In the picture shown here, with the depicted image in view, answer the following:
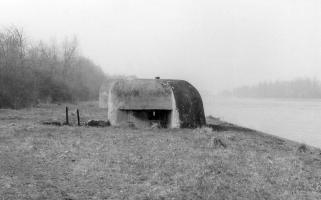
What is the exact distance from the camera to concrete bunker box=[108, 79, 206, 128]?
20.1 meters

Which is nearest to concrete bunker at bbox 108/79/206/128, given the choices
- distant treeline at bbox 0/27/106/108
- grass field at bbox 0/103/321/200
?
grass field at bbox 0/103/321/200

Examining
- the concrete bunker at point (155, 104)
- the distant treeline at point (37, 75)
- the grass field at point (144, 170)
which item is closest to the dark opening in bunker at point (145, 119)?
the concrete bunker at point (155, 104)

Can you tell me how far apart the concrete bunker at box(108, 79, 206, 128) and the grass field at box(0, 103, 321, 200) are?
15.1 feet

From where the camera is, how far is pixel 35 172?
32.6ft

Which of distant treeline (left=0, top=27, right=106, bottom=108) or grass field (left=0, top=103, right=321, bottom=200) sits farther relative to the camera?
distant treeline (left=0, top=27, right=106, bottom=108)

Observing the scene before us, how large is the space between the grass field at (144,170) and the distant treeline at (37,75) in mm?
20980

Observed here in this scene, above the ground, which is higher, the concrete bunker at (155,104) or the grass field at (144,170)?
the concrete bunker at (155,104)

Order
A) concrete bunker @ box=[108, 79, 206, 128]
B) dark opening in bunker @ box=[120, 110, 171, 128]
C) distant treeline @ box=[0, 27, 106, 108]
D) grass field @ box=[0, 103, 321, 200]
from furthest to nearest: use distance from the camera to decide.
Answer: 1. distant treeline @ box=[0, 27, 106, 108]
2. dark opening in bunker @ box=[120, 110, 171, 128]
3. concrete bunker @ box=[108, 79, 206, 128]
4. grass field @ box=[0, 103, 321, 200]

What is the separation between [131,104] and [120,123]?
1043 millimetres

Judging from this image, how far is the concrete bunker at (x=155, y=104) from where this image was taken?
2012cm

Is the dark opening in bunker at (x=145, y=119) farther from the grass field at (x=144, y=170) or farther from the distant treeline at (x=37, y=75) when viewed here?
the distant treeline at (x=37, y=75)

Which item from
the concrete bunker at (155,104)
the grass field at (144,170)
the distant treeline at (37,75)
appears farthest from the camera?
the distant treeline at (37,75)

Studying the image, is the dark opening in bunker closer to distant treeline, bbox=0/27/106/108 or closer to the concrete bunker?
the concrete bunker

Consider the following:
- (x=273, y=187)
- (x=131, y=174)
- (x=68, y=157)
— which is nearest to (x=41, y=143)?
(x=68, y=157)
